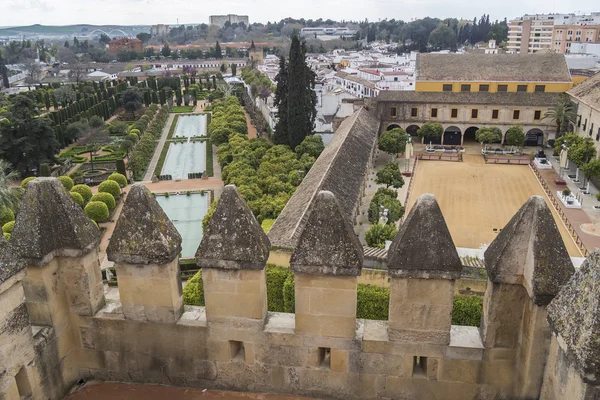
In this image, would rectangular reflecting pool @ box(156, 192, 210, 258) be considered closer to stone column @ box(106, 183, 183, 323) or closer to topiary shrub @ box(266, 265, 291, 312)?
topiary shrub @ box(266, 265, 291, 312)

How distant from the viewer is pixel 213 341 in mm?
6535

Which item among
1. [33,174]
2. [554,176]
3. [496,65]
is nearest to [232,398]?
[554,176]

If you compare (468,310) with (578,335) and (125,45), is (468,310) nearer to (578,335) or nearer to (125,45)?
(578,335)

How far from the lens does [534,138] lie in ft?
167

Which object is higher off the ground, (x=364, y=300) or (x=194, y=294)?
(x=364, y=300)

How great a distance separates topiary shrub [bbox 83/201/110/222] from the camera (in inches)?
1211

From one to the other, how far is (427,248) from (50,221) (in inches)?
179

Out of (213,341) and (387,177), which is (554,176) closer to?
(387,177)

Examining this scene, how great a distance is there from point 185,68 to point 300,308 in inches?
5444

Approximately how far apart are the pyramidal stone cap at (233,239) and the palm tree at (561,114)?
4694 cm

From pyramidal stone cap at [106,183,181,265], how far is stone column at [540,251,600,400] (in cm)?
422

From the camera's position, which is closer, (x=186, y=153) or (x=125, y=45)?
(x=186, y=153)

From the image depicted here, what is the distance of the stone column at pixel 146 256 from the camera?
20.4 ft

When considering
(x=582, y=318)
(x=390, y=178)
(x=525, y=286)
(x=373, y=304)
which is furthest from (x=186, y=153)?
(x=582, y=318)
